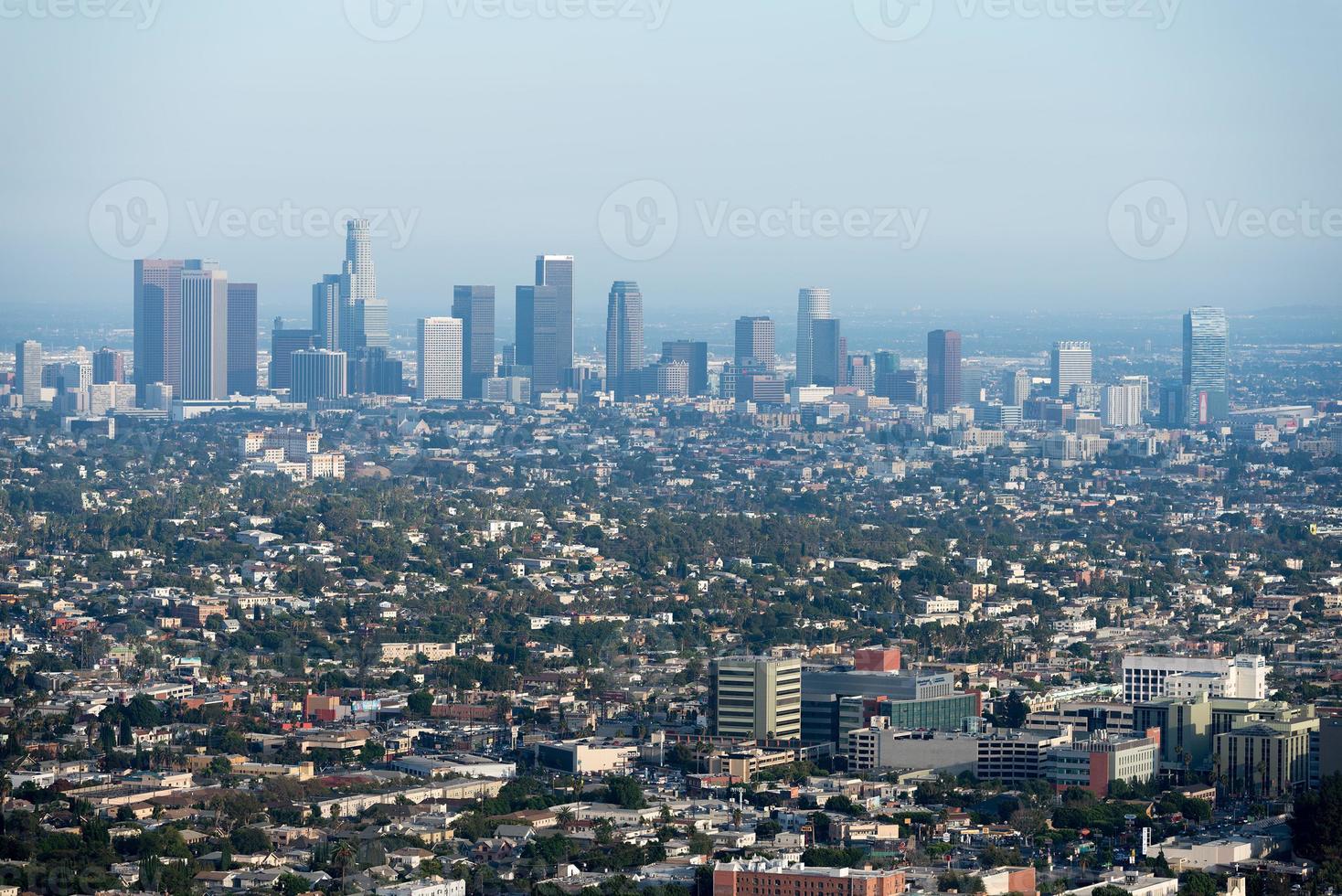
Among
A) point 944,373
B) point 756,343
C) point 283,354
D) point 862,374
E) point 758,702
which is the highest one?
point 756,343

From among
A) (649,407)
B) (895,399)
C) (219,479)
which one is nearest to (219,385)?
(649,407)

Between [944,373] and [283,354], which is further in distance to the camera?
[283,354]

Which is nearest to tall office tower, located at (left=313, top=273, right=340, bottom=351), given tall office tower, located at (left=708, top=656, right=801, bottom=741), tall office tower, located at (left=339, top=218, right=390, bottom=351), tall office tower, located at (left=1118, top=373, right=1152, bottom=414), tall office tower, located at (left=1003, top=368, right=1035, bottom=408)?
tall office tower, located at (left=339, top=218, right=390, bottom=351)

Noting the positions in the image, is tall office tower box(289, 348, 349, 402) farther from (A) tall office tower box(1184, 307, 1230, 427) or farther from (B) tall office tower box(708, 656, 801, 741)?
(B) tall office tower box(708, 656, 801, 741)

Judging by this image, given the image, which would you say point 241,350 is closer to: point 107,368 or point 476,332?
point 107,368

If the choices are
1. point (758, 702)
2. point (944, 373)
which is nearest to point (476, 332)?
point (944, 373)

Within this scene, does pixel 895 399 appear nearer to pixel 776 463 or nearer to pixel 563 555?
pixel 776 463
